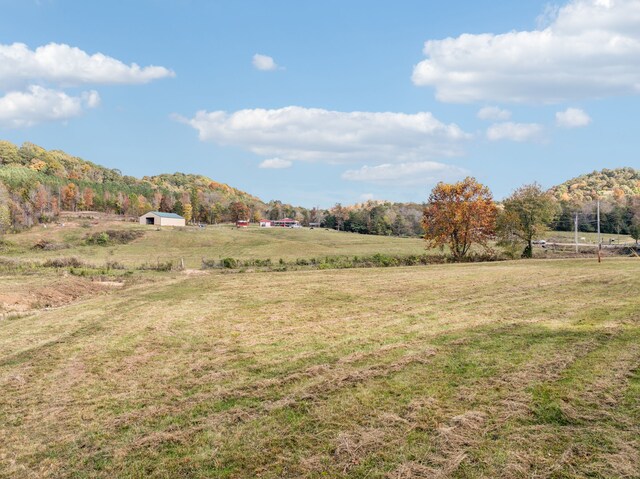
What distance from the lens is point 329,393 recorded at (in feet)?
29.1

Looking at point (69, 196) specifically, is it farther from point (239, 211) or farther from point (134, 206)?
point (239, 211)

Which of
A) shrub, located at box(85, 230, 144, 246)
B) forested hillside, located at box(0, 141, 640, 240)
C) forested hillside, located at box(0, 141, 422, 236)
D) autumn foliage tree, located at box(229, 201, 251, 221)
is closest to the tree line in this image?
shrub, located at box(85, 230, 144, 246)

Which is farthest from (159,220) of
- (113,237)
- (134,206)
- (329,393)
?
(329,393)

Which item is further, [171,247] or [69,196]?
[69,196]

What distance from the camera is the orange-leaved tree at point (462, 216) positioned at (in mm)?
49812

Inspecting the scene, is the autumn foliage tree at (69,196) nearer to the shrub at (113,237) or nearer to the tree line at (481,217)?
the shrub at (113,237)

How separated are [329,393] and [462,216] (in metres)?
44.1

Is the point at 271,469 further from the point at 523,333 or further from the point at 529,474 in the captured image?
the point at 523,333

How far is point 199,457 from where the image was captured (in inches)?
265

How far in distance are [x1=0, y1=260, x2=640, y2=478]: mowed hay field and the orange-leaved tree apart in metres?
32.6

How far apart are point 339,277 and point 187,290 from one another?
397 inches

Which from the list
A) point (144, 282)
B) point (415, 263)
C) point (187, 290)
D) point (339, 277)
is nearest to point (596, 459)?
point (187, 290)

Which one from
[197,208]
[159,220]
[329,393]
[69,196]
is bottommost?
[329,393]

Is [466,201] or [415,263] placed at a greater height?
[466,201]
